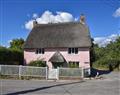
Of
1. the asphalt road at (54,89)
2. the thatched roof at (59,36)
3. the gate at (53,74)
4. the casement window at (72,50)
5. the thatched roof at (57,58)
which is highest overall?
the thatched roof at (59,36)

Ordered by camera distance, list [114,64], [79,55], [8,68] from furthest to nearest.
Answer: [114,64] → [79,55] → [8,68]

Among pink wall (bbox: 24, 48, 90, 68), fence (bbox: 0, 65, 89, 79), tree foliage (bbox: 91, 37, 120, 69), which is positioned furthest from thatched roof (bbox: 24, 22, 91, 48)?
tree foliage (bbox: 91, 37, 120, 69)

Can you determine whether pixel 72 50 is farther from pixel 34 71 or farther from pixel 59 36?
pixel 34 71

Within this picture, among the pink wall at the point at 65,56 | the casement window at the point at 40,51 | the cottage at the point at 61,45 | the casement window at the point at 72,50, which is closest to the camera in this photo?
the pink wall at the point at 65,56

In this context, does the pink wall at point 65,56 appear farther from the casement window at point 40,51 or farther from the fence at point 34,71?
the fence at point 34,71

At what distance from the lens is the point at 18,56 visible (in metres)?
47.0

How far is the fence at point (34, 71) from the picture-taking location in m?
30.2

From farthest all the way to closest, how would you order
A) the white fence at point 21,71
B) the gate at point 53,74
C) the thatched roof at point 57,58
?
the thatched roof at point 57,58, the gate at point 53,74, the white fence at point 21,71

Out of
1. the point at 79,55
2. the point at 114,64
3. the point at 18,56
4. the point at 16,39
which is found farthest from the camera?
the point at 16,39

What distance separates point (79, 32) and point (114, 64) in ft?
53.2

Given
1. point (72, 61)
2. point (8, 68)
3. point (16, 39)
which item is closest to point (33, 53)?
point (72, 61)

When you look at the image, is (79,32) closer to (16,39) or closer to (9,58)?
(9,58)

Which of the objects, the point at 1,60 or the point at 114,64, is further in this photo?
the point at 114,64

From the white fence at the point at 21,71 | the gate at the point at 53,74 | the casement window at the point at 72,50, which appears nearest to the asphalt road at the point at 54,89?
the white fence at the point at 21,71
